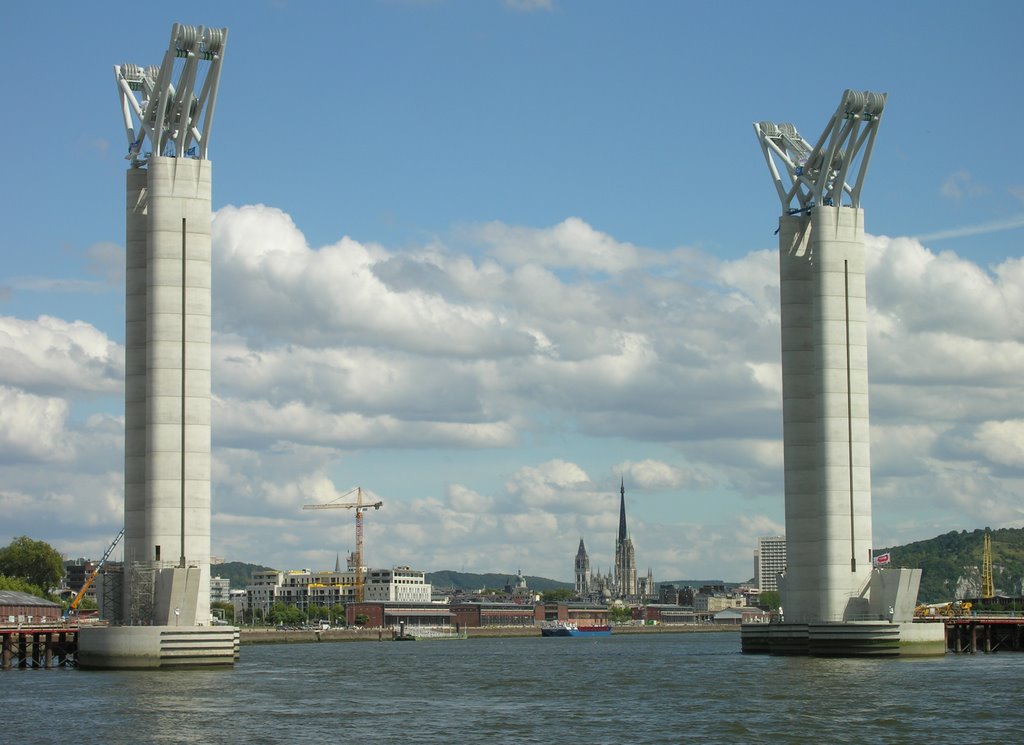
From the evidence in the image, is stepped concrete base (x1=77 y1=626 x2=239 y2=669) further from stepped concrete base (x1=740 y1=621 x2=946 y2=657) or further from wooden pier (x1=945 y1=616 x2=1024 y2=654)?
wooden pier (x1=945 y1=616 x2=1024 y2=654)

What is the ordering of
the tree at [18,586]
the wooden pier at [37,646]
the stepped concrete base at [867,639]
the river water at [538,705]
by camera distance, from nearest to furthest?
the river water at [538,705]
the stepped concrete base at [867,639]
the wooden pier at [37,646]
the tree at [18,586]

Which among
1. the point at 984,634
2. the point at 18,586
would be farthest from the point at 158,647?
the point at 18,586

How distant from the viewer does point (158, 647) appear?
79.1m

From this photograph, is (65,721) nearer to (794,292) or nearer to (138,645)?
(138,645)

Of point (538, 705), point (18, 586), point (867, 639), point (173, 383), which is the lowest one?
point (538, 705)

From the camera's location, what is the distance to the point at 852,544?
9481 cm

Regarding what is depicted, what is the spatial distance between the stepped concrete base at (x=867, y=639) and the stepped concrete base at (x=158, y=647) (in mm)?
33813

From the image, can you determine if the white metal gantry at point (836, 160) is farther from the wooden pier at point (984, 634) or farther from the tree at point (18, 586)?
the tree at point (18, 586)

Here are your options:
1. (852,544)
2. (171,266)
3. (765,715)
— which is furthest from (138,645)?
(852,544)

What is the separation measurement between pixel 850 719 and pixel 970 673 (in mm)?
28713

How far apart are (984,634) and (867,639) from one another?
2980cm

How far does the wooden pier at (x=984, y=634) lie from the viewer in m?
115

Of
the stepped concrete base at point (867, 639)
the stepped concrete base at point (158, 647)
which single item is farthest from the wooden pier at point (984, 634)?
the stepped concrete base at point (158, 647)

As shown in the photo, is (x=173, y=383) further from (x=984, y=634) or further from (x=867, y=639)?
(x=984, y=634)
